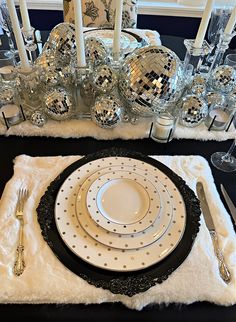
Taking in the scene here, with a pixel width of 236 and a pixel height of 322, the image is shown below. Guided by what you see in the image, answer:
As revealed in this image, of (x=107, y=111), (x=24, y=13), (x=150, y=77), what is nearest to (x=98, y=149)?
(x=107, y=111)

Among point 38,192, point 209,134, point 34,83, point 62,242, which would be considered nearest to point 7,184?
point 38,192

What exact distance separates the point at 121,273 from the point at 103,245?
54 millimetres

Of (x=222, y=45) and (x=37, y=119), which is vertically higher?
(x=222, y=45)

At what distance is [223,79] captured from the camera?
0.77m

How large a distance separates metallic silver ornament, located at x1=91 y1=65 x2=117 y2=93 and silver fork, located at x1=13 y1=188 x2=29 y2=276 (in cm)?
32

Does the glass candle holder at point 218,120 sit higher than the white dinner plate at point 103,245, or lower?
lower

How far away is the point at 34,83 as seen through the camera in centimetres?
73

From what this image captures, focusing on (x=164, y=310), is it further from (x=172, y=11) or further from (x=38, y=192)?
(x=172, y=11)

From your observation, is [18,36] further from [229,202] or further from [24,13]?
[229,202]

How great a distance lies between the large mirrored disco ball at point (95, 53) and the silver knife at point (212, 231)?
0.42 m

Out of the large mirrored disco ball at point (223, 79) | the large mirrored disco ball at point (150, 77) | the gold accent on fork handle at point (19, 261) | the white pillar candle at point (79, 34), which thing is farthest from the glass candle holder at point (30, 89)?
the large mirrored disco ball at point (223, 79)

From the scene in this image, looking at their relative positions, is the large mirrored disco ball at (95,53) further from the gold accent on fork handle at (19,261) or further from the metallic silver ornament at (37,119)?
the gold accent on fork handle at (19,261)

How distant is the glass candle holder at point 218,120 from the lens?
757 mm

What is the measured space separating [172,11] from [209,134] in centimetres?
149
